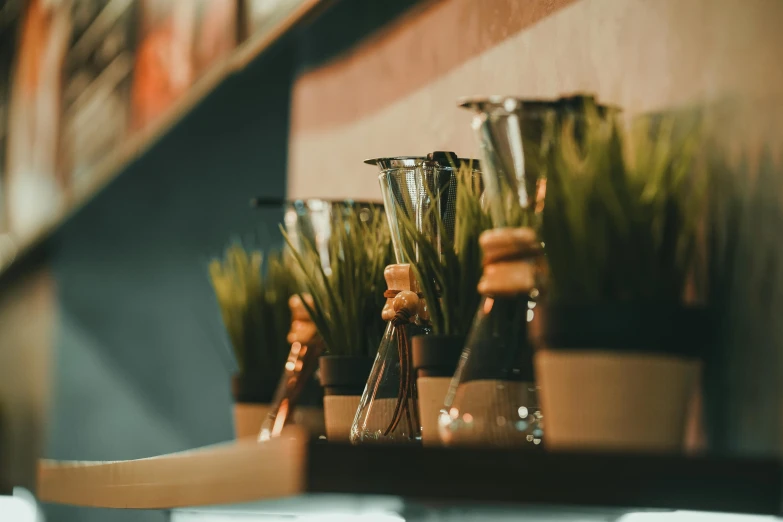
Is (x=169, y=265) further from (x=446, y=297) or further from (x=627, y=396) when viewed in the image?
(x=627, y=396)

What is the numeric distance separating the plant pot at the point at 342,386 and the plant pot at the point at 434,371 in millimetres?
206

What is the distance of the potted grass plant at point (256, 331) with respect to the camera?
1.30m

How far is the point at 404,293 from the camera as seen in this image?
2.76 ft

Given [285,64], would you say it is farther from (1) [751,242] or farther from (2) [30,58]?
(2) [30,58]

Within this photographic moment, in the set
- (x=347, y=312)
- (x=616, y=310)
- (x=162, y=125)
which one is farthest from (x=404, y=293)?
(x=162, y=125)

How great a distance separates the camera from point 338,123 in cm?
168

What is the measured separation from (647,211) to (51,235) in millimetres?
2949

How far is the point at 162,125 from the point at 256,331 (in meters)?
1.00

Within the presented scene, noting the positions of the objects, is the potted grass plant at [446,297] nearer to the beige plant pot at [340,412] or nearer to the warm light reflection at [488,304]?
the warm light reflection at [488,304]

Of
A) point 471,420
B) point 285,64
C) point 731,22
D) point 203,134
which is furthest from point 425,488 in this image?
point 203,134


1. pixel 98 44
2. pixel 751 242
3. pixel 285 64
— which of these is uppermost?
pixel 98 44

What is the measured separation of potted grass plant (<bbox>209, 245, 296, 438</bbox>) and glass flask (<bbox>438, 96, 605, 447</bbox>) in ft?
2.15

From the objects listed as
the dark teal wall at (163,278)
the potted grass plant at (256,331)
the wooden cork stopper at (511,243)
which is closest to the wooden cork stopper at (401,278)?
the wooden cork stopper at (511,243)

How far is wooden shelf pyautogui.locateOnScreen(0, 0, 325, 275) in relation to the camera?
166 centimetres
